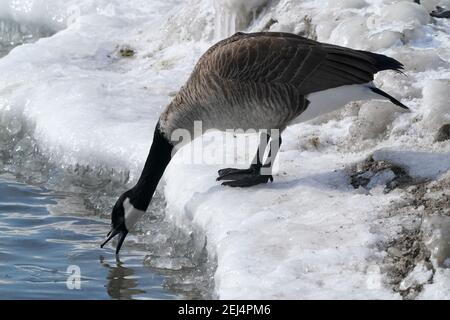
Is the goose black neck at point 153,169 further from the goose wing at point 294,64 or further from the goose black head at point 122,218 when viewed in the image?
the goose wing at point 294,64

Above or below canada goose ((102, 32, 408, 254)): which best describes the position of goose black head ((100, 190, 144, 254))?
below

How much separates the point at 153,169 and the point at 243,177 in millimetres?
796

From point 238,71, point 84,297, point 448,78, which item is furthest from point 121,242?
point 448,78

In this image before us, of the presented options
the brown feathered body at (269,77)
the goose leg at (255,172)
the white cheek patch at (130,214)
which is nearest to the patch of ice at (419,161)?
the brown feathered body at (269,77)

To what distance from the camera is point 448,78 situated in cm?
873

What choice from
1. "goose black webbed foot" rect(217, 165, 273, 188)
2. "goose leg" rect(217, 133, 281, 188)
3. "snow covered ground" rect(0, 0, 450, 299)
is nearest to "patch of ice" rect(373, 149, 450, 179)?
"snow covered ground" rect(0, 0, 450, 299)

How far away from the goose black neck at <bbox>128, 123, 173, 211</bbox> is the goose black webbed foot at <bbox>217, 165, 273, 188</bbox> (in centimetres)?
52

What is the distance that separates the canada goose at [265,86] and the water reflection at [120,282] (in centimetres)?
19

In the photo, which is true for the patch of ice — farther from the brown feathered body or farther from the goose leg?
the goose leg

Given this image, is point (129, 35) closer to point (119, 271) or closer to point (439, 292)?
point (119, 271)

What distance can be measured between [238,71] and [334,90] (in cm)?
82

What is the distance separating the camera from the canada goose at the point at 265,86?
7387 millimetres

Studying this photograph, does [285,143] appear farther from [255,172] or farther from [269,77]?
[269,77]

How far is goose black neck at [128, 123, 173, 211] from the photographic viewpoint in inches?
303
